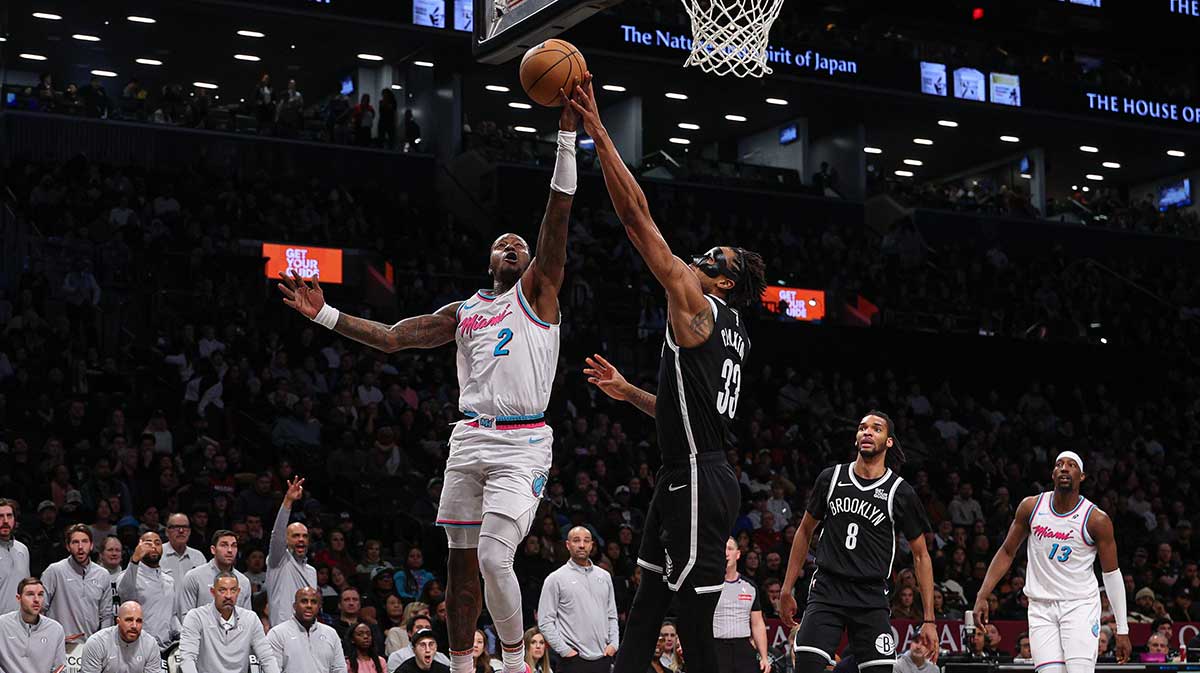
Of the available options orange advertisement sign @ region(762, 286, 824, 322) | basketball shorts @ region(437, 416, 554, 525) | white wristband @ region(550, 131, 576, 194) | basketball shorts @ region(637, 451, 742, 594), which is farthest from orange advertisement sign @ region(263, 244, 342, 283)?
basketball shorts @ region(637, 451, 742, 594)

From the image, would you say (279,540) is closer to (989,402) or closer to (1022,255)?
(989,402)

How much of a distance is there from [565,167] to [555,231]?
0.34 meters

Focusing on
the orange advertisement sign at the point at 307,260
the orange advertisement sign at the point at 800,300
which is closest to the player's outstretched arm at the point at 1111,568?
the orange advertisement sign at the point at 307,260

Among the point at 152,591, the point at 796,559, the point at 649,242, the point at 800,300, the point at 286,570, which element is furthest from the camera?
the point at 800,300

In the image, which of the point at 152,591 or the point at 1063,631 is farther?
the point at 152,591

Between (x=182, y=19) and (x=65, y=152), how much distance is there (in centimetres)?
419

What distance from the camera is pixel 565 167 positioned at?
763 centimetres

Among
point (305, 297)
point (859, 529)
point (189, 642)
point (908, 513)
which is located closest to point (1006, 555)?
point (908, 513)

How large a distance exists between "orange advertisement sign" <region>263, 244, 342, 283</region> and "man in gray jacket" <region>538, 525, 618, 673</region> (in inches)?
521

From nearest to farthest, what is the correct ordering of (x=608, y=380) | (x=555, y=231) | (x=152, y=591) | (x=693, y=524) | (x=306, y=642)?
1. (x=693, y=524)
2. (x=555, y=231)
3. (x=608, y=380)
4. (x=306, y=642)
5. (x=152, y=591)

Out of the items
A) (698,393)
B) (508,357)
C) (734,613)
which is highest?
(508,357)

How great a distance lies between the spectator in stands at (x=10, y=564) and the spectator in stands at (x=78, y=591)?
0.23 metres

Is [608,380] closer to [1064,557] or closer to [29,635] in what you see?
[1064,557]

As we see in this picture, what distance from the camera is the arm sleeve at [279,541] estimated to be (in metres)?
13.5
